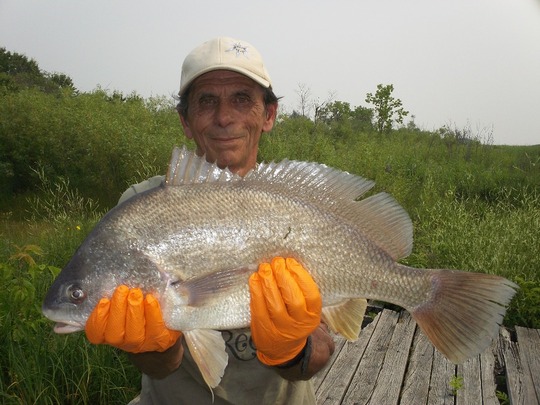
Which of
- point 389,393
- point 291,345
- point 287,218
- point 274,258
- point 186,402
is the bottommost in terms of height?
point 389,393

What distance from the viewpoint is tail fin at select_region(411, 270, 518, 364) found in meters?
1.84

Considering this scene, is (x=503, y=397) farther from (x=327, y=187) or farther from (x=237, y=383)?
(x=327, y=187)

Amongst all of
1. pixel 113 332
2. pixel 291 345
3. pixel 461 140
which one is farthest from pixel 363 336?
pixel 461 140

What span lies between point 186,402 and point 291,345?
3.10 feet

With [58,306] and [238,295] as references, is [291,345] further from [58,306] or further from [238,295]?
[58,306]

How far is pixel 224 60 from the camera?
2.85 metres

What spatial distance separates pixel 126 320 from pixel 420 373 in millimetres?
3213

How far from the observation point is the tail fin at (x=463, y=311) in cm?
184

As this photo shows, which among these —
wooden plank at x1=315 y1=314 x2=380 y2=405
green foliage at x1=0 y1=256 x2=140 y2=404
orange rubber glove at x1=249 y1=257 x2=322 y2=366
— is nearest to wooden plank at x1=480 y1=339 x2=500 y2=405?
wooden plank at x1=315 y1=314 x2=380 y2=405

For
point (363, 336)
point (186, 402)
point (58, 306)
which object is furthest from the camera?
point (363, 336)

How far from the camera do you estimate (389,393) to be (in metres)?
3.92

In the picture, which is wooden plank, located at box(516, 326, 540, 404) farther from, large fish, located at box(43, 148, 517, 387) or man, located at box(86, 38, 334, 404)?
large fish, located at box(43, 148, 517, 387)

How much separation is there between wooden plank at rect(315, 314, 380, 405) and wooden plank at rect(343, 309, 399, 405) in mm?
44

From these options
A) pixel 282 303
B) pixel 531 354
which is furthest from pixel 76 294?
pixel 531 354
